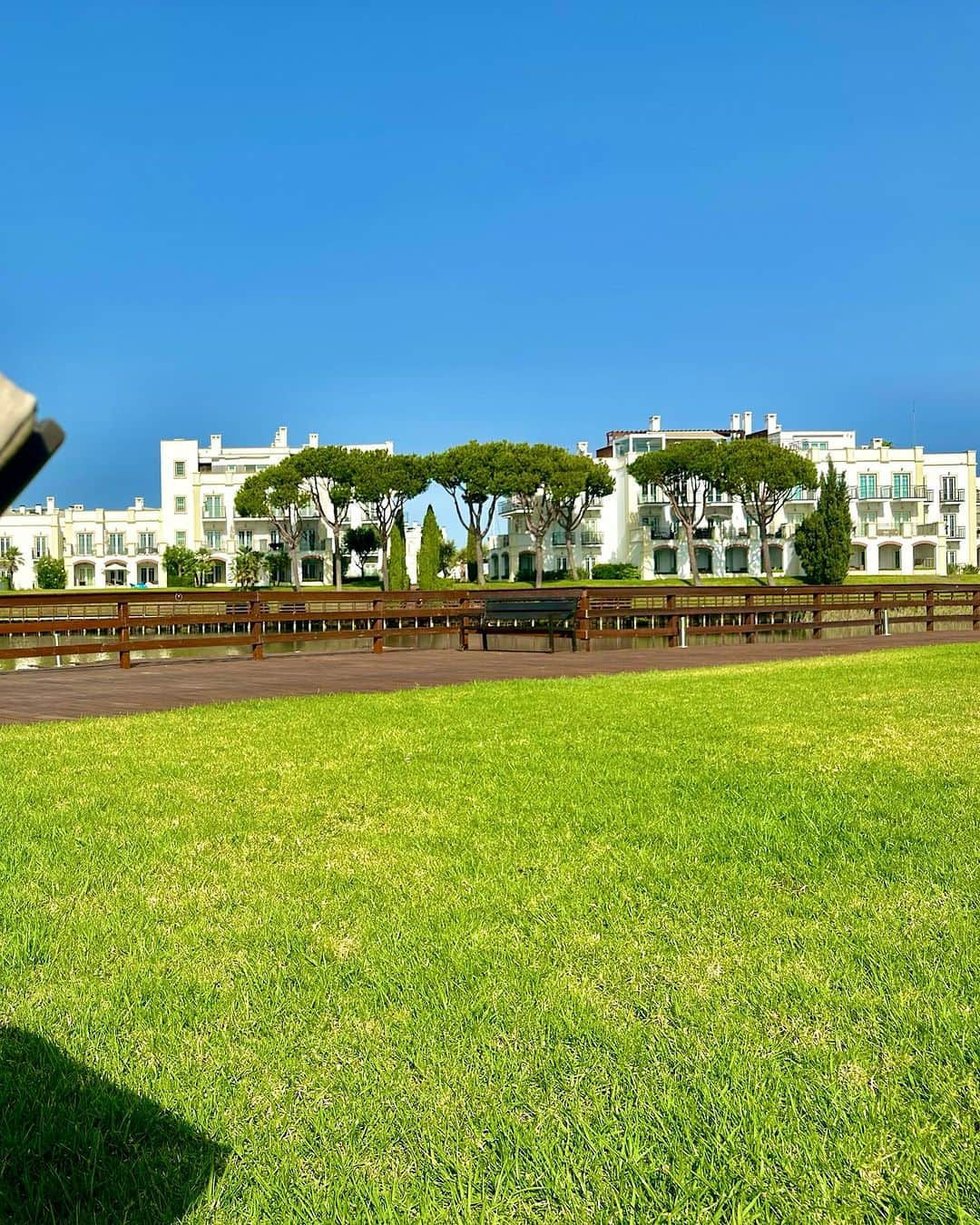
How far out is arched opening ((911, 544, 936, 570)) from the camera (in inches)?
3246

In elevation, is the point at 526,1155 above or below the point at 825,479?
below

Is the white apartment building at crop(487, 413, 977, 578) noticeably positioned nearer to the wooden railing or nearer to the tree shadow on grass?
the wooden railing

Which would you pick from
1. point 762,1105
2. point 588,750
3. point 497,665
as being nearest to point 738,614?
point 497,665

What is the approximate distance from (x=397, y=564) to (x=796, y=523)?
3118 cm

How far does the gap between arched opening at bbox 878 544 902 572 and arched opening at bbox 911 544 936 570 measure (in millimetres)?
1170

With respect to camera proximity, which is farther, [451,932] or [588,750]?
[588,750]

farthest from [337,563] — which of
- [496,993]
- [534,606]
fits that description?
[496,993]

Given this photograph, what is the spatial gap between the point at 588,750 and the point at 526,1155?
4.25m

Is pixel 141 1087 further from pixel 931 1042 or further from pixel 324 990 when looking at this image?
pixel 931 1042

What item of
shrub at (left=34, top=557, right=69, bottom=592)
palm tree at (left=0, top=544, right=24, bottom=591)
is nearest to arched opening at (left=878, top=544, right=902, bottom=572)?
shrub at (left=34, top=557, right=69, bottom=592)

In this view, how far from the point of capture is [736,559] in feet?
266

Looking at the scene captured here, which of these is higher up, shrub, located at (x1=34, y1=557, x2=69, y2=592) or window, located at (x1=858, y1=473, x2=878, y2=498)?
window, located at (x1=858, y1=473, x2=878, y2=498)

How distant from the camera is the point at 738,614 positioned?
2041 cm

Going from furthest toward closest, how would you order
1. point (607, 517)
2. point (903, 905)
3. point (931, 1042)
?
1. point (607, 517)
2. point (903, 905)
3. point (931, 1042)
